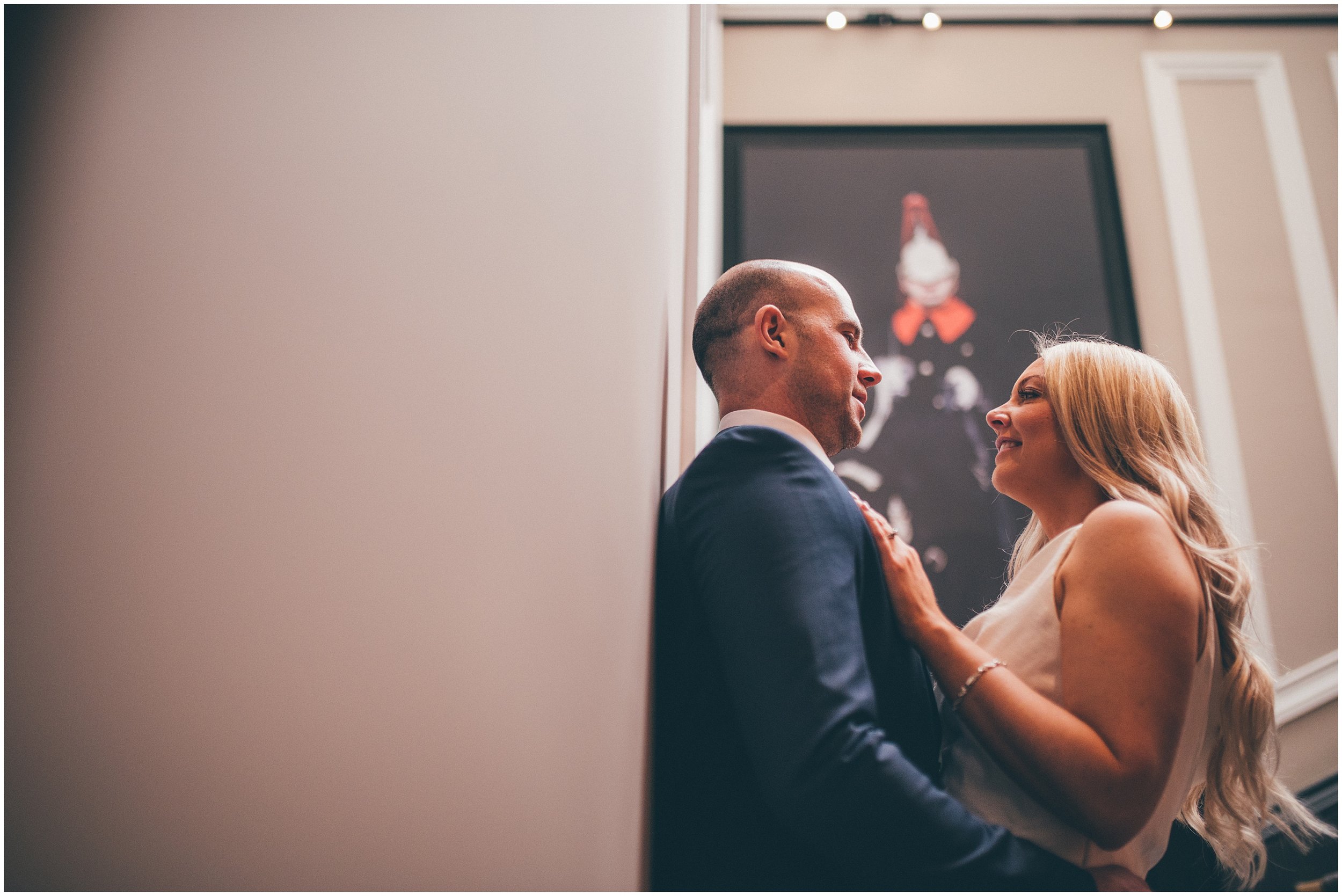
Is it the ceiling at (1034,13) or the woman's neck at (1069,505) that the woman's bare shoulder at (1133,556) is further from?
the ceiling at (1034,13)

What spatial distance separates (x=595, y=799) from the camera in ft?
1.75

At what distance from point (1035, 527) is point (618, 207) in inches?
44.6

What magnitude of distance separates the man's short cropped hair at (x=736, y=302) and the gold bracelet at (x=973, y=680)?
2.01 feet

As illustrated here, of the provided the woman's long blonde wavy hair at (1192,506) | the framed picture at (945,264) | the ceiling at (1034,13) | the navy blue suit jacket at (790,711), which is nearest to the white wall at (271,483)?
the navy blue suit jacket at (790,711)

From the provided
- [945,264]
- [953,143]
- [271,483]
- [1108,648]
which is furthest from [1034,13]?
[271,483]

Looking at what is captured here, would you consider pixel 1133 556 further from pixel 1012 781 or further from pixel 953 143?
pixel 953 143

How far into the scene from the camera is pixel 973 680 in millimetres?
971

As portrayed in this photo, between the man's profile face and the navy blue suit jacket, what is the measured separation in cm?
27

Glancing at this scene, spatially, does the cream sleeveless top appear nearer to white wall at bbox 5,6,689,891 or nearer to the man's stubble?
the man's stubble

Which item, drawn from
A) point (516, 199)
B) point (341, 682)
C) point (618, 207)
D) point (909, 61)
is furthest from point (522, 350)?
point (909, 61)

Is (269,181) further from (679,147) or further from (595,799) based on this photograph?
(679,147)

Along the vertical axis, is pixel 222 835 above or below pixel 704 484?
below

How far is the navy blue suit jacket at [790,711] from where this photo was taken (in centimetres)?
79

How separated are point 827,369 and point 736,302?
0.20 m
